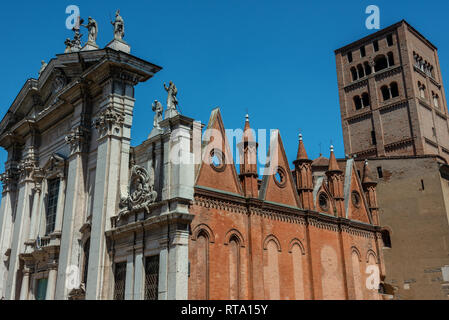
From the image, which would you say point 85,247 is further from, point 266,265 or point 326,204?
point 326,204

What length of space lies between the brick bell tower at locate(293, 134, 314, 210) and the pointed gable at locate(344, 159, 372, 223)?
3.96m

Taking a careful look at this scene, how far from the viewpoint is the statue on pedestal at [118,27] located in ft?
60.9

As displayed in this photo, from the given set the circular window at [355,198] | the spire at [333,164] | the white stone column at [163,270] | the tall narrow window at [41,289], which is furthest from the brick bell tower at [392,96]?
the tall narrow window at [41,289]

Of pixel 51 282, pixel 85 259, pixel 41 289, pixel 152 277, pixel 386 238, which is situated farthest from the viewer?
pixel 386 238

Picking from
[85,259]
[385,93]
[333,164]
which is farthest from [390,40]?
[85,259]

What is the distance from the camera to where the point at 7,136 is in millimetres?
24953

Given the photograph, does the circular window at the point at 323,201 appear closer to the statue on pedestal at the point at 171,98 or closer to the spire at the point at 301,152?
the spire at the point at 301,152

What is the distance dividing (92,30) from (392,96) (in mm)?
33720

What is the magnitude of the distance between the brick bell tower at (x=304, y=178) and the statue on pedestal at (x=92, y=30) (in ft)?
39.9

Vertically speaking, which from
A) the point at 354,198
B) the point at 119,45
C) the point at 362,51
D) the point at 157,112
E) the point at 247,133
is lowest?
the point at 354,198

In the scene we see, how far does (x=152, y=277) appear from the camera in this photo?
48.7 ft

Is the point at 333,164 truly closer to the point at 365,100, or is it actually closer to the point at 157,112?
the point at 157,112

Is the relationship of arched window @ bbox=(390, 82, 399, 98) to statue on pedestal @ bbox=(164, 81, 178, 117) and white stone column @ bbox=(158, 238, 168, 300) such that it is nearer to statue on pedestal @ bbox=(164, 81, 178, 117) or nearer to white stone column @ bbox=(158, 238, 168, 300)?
statue on pedestal @ bbox=(164, 81, 178, 117)
